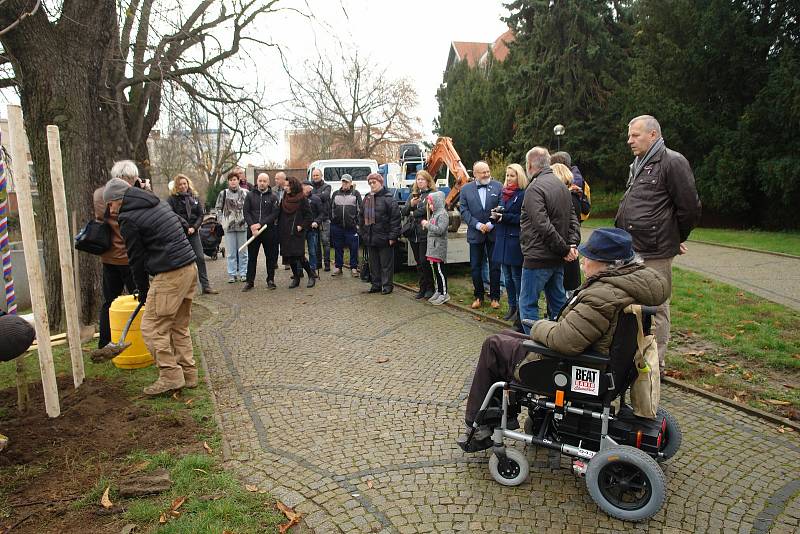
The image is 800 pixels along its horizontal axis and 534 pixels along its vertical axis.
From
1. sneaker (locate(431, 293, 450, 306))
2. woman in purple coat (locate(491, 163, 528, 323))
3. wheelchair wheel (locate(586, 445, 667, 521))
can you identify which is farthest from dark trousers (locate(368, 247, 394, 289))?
wheelchair wheel (locate(586, 445, 667, 521))

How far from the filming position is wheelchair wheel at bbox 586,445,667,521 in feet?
9.36

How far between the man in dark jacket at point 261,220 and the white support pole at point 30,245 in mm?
5354

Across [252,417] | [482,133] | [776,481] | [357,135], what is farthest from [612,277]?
[357,135]

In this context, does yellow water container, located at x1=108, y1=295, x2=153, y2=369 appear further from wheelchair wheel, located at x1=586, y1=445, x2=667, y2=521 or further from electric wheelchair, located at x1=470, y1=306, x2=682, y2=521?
wheelchair wheel, located at x1=586, y1=445, x2=667, y2=521

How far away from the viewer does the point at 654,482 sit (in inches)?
112

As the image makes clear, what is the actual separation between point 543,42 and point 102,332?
25.5 metres

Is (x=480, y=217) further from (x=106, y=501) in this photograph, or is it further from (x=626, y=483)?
(x=106, y=501)

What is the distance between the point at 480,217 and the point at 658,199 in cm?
333

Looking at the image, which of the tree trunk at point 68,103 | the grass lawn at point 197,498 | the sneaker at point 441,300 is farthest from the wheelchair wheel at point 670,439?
the tree trunk at point 68,103

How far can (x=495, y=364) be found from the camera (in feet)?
11.2

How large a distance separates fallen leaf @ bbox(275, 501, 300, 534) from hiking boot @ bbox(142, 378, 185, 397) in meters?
2.10

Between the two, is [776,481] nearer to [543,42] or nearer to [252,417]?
[252,417]

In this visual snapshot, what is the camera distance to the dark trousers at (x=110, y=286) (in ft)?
19.6

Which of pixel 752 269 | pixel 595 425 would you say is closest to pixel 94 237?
pixel 595 425
